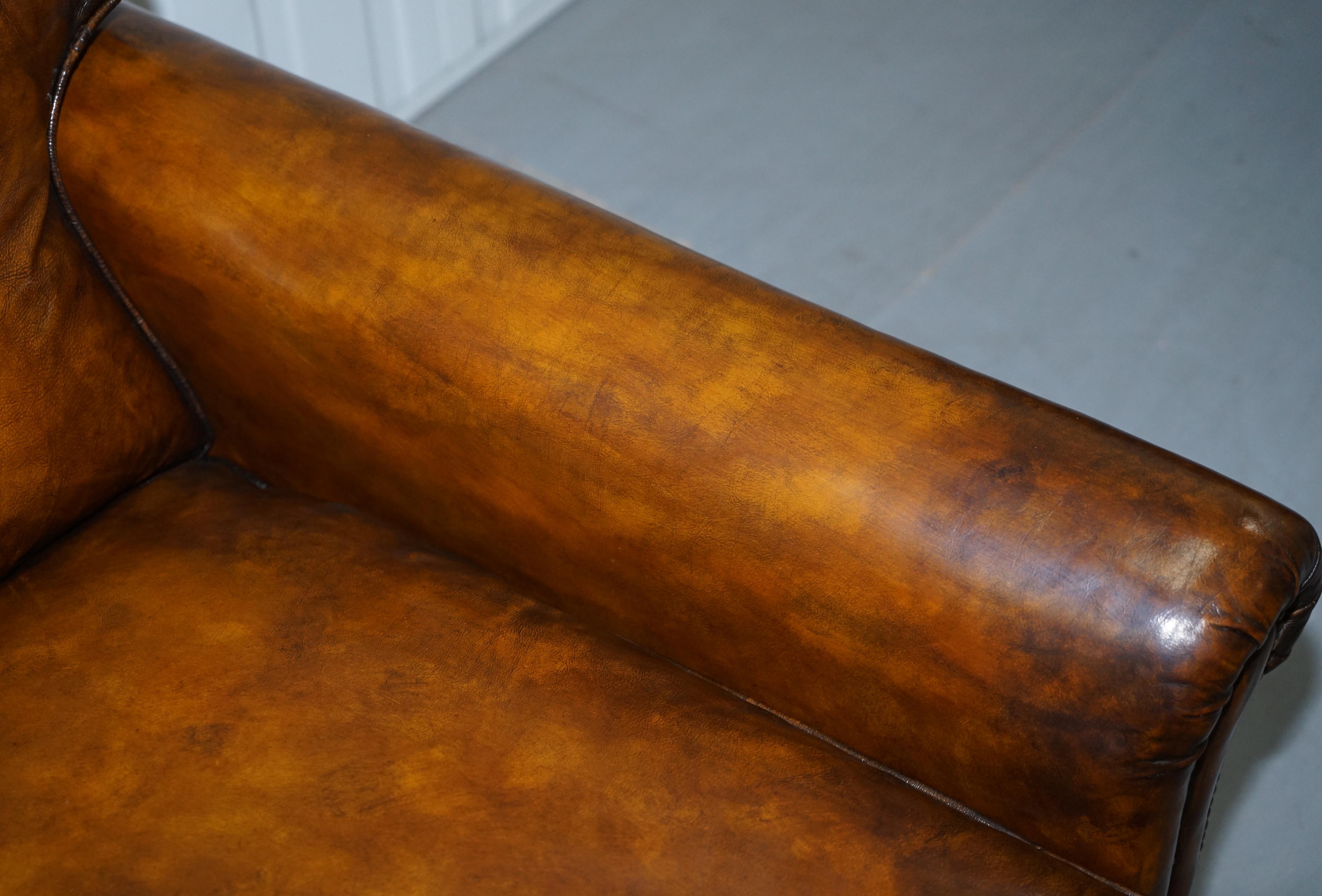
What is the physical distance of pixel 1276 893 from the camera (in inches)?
49.9

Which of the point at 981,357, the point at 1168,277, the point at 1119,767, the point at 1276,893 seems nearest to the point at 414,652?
the point at 1119,767

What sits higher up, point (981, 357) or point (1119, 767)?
point (1119, 767)

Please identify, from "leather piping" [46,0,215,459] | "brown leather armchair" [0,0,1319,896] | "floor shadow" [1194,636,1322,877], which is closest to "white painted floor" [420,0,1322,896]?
"floor shadow" [1194,636,1322,877]

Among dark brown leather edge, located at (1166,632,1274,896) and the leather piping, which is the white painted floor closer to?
dark brown leather edge, located at (1166,632,1274,896)

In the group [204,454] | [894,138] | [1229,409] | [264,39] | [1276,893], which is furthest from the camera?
[894,138]

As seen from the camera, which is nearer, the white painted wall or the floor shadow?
the floor shadow

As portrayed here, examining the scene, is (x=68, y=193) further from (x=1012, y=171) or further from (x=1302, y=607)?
(x=1012, y=171)

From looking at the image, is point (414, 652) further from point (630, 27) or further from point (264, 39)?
point (630, 27)

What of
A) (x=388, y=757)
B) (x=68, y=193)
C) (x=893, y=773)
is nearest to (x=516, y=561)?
(x=388, y=757)

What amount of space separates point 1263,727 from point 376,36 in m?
1.63

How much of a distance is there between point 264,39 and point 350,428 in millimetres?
1086

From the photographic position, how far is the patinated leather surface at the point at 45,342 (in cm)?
95

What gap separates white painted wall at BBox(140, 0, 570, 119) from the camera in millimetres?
1788

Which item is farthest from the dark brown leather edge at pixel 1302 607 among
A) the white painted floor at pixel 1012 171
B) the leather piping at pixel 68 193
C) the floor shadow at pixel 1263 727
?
the leather piping at pixel 68 193
